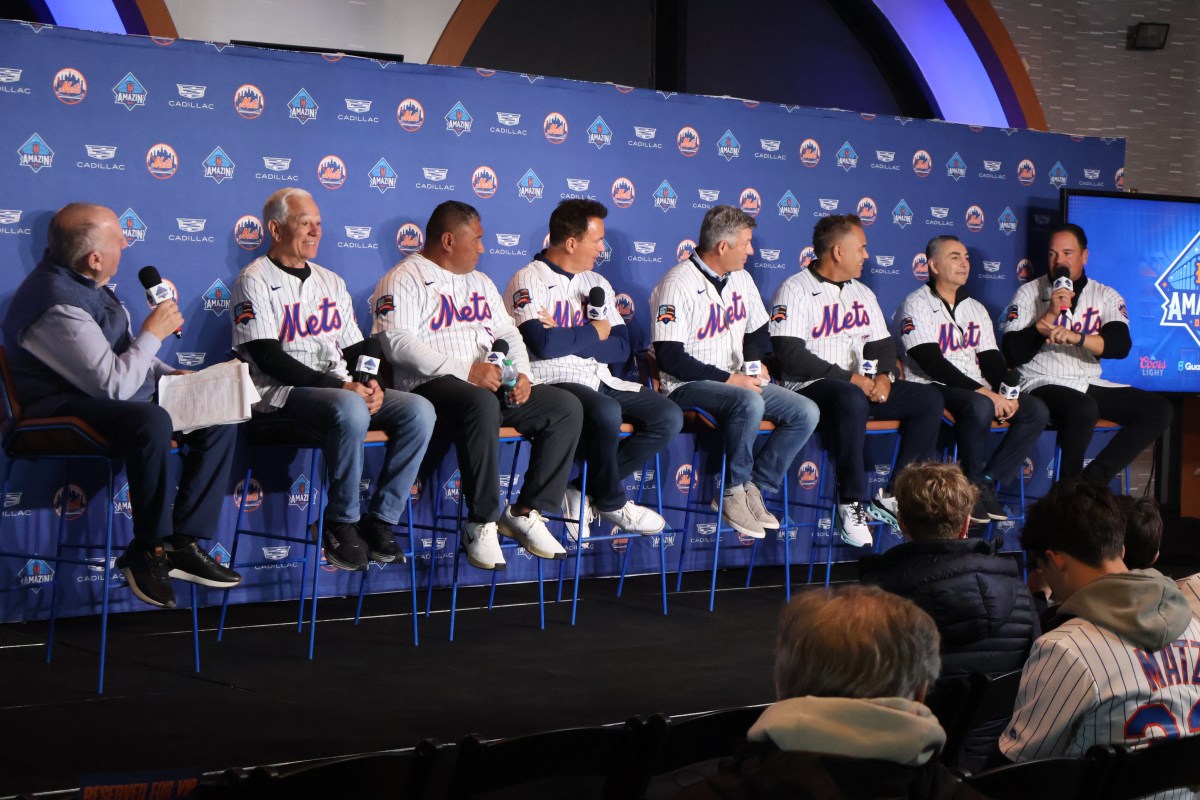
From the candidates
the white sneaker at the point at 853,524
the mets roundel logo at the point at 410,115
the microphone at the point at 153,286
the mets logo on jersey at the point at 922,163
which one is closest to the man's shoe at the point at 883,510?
the white sneaker at the point at 853,524

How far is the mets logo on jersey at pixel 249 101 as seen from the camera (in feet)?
15.6

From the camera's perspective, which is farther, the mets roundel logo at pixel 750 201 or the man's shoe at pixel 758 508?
the mets roundel logo at pixel 750 201

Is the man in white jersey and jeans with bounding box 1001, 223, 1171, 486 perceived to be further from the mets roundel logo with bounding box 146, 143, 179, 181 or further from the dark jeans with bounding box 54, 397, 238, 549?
the dark jeans with bounding box 54, 397, 238, 549

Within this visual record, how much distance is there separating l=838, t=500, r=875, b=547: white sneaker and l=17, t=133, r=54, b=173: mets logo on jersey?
11.2 ft

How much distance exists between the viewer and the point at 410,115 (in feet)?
16.7

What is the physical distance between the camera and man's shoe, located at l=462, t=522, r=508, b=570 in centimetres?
448

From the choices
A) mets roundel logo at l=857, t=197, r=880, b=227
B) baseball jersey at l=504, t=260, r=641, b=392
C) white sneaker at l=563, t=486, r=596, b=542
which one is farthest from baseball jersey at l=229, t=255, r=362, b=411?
mets roundel logo at l=857, t=197, r=880, b=227

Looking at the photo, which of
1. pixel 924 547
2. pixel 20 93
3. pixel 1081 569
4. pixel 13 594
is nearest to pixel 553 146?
pixel 20 93

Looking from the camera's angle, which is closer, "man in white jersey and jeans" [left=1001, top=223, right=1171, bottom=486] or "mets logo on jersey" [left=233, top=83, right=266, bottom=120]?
"mets logo on jersey" [left=233, top=83, right=266, bottom=120]

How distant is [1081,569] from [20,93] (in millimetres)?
3769

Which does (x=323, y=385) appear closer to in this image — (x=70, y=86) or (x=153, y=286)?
(x=153, y=286)

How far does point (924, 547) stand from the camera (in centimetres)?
266

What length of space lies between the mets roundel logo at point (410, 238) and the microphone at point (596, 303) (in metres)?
0.71

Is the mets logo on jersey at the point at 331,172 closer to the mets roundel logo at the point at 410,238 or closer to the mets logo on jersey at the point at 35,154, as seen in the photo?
the mets roundel logo at the point at 410,238
